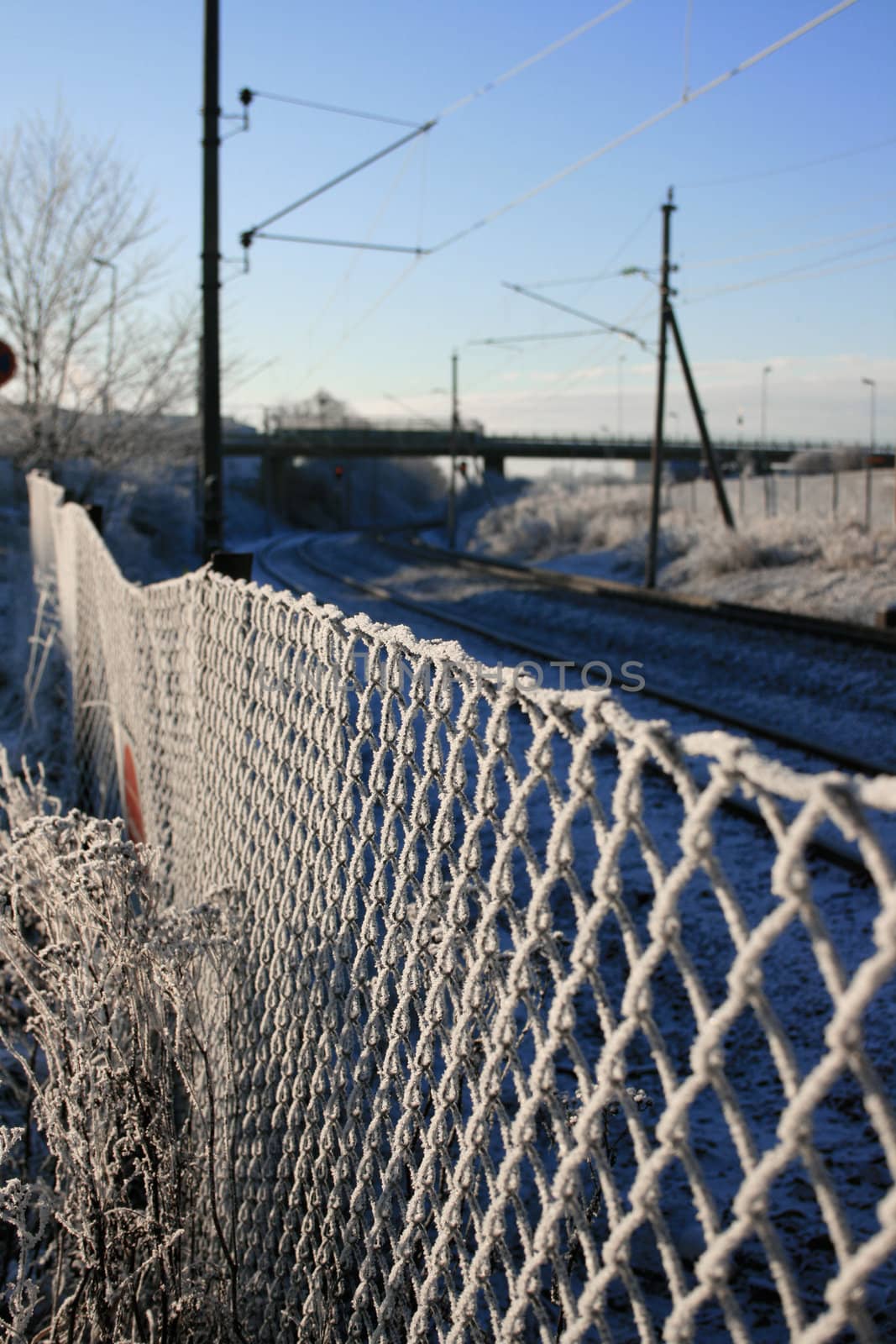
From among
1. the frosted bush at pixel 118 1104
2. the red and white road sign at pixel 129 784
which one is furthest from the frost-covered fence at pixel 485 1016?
the frosted bush at pixel 118 1104

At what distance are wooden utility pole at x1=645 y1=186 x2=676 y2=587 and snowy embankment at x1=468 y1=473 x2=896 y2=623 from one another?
151 cm

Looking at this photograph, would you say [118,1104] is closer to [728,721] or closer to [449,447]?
[728,721]

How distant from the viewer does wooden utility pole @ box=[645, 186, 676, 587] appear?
69.1 feet

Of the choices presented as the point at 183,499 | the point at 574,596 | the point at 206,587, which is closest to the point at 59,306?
the point at 574,596

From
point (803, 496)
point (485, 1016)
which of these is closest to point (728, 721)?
point (485, 1016)

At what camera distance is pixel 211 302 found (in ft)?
37.0

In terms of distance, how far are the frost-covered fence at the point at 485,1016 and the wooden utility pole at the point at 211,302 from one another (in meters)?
6.52

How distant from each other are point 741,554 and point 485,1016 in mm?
22331

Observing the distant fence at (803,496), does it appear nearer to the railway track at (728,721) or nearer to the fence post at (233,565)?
the railway track at (728,721)

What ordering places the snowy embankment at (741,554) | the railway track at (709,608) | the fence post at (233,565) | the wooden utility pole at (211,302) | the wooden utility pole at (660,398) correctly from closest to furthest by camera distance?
the fence post at (233,565)
the wooden utility pole at (211,302)
the railway track at (709,608)
the snowy embankment at (741,554)
the wooden utility pole at (660,398)

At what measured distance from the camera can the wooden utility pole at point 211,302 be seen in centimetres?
1109

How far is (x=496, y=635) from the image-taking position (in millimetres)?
15047

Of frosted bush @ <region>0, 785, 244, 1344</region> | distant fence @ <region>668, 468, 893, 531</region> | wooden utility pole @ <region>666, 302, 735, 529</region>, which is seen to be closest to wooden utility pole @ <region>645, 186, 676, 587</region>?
wooden utility pole @ <region>666, 302, 735, 529</region>

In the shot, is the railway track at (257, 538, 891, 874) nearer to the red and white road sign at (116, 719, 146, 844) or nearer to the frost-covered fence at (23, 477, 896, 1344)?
the frost-covered fence at (23, 477, 896, 1344)
